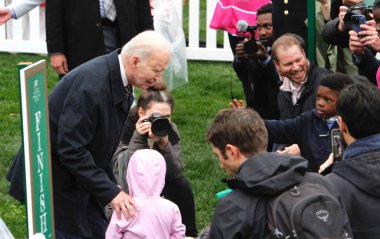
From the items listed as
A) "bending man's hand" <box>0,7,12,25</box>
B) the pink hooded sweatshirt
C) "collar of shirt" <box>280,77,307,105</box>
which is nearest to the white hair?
the pink hooded sweatshirt

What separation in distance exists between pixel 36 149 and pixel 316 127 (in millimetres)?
2524

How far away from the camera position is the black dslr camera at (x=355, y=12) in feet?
22.3

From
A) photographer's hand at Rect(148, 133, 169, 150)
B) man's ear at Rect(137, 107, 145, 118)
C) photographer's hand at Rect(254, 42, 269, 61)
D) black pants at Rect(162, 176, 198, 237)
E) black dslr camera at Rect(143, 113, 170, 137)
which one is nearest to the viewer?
black dslr camera at Rect(143, 113, 170, 137)

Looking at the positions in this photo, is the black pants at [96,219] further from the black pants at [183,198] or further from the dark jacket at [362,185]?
the dark jacket at [362,185]

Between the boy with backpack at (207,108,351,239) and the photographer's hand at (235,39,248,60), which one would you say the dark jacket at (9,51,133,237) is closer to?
the boy with backpack at (207,108,351,239)

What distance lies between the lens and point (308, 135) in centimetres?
655

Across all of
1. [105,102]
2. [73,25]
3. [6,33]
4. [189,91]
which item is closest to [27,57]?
[6,33]

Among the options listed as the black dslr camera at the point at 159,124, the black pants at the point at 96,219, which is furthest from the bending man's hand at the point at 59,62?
the black pants at the point at 96,219

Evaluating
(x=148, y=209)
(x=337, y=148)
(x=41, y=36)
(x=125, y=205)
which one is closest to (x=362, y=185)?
(x=337, y=148)

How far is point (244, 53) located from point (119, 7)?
99cm

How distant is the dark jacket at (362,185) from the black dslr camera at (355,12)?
2288 mm

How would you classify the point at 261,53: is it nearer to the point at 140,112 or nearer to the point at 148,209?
the point at 140,112

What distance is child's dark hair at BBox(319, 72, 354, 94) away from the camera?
6098 mm

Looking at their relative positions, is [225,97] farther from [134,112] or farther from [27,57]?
[134,112]
